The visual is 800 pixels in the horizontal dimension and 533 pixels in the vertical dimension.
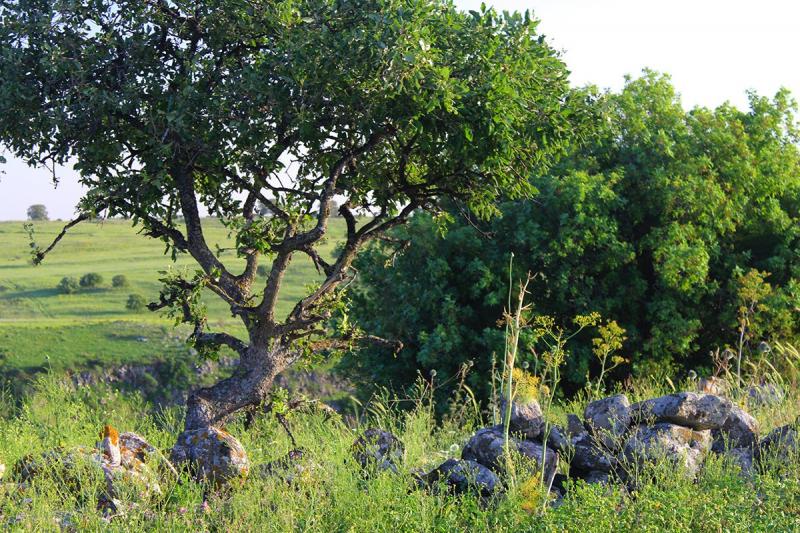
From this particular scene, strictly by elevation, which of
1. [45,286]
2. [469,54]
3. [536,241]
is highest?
[469,54]

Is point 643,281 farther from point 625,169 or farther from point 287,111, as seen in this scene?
point 287,111

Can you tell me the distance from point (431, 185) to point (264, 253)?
2.51 metres

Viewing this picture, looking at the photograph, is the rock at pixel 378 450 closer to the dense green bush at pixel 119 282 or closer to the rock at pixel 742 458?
the rock at pixel 742 458

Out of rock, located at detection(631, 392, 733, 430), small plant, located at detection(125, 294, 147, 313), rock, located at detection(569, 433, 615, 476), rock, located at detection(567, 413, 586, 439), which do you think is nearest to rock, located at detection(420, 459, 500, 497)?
rock, located at detection(569, 433, 615, 476)

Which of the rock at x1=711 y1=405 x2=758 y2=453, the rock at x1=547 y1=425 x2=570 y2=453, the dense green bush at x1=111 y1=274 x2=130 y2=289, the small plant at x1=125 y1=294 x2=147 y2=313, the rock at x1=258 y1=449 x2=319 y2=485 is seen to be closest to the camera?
the rock at x1=258 y1=449 x2=319 y2=485

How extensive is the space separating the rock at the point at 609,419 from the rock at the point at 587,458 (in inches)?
4.5

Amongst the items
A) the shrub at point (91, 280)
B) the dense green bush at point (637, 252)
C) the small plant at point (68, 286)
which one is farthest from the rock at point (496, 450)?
the small plant at point (68, 286)

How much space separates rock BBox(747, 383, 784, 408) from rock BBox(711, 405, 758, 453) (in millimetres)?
2284

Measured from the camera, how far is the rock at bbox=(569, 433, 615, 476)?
360 inches

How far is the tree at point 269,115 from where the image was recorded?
31.7 ft

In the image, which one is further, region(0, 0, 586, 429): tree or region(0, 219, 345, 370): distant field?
region(0, 219, 345, 370): distant field

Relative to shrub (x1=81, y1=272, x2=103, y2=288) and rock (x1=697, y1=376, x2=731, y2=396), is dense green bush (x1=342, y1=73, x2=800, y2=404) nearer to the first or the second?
rock (x1=697, y1=376, x2=731, y2=396)

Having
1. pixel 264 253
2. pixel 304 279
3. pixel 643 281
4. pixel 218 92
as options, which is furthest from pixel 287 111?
pixel 304 279

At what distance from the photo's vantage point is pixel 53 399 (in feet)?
35.7
